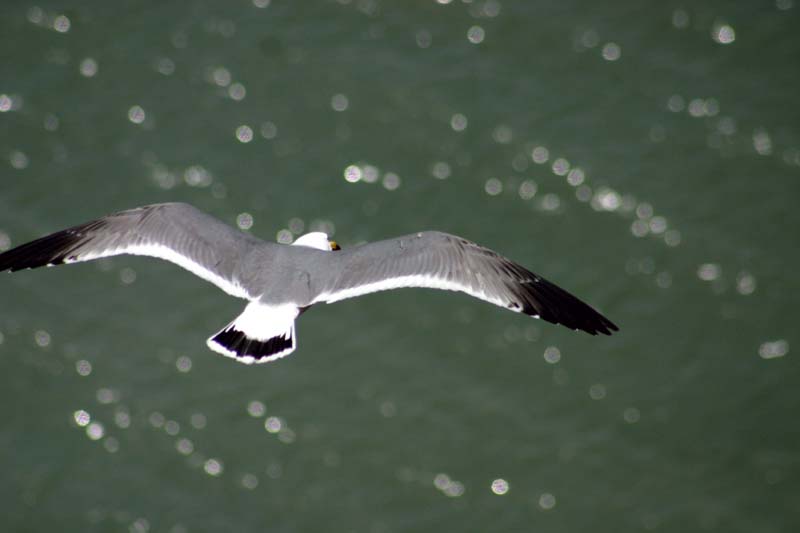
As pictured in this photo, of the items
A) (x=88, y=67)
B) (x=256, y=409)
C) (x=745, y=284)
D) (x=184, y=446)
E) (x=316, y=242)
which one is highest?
(x=88, y=67)

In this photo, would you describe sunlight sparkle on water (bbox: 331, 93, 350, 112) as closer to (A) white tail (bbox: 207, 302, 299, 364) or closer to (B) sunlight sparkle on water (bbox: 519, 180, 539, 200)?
(B) sunlight sparkle on water (bbox: 519, 180, 539, 200)

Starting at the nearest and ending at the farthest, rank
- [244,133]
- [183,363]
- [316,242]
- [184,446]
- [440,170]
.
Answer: [316,242], [184,446], [183,363], [440,170], [244,133]

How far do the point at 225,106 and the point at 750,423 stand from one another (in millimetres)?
6225

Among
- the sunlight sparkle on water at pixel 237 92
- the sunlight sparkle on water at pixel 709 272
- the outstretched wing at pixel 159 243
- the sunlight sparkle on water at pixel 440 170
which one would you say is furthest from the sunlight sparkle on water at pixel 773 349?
the sunlight sparkle on water at pixel 237 92

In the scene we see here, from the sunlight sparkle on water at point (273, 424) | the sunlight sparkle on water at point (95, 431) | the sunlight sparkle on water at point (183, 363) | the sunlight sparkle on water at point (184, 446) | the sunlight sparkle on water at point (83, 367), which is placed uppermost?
the sunlight sparkle on water at point (183, 363)

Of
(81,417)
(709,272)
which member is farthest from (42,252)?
(709,272)

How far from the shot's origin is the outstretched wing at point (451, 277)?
8.80 meters

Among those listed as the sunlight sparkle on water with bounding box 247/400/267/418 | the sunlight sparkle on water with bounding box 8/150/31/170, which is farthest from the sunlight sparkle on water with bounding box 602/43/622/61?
the sunlight sparkle on water with bounding box 8/150/31/170

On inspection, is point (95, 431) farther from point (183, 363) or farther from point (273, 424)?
point (273, 424)

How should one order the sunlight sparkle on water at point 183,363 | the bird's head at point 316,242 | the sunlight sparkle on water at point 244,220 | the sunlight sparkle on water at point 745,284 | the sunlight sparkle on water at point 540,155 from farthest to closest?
the sunlight sparkle on water at point 540,155
the sunlight sparkle on water at point 244,220
the sunlight sparkle on water at point 745,284
the sunlight sparkle on water at point 183,363
the bird's head at point 316,242

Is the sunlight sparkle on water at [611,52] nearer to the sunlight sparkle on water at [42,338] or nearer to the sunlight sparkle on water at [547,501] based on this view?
the sunlight sparkle on water at [547,501]

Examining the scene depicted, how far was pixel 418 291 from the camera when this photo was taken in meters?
11.9

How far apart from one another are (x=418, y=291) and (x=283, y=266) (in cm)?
328

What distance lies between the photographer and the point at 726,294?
11.8 metres
